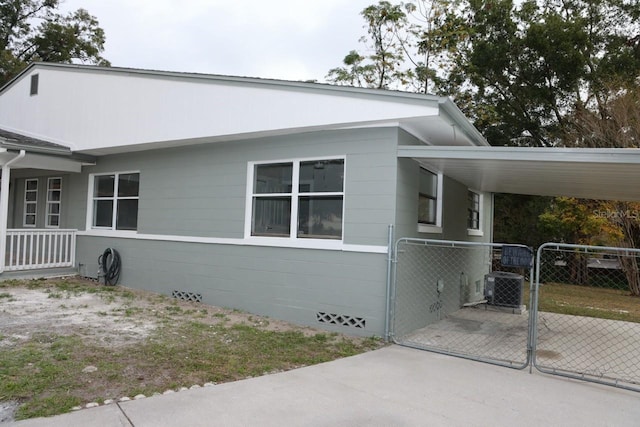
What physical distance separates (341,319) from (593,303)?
852 cm

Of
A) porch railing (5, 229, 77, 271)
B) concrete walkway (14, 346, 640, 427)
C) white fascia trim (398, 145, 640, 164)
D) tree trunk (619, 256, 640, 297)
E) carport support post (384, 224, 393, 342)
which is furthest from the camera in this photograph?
tree trunk (619, 256, 640, 297)

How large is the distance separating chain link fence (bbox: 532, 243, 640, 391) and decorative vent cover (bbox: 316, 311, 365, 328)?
217cm

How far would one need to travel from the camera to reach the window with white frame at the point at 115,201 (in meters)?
9.35

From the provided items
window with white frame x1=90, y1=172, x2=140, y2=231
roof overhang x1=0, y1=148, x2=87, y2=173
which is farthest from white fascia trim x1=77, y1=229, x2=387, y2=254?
roof overhang x1=0, y1=148, x2=87, y2=173

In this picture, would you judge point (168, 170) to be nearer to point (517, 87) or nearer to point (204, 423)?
point (204, 423)

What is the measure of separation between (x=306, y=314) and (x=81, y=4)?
2628cm

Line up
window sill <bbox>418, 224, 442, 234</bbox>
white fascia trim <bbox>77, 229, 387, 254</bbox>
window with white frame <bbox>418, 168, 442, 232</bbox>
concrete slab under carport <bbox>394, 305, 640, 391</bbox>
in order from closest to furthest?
concrete slab under carport <bbox>394, 305, 640, 391</bbox>, white fascia trim <bbox>77, 229, 387, 254</bbox>, window sill <bbox>418, 224, 442, 234</bbox>, window with white frame <bbox>418, 168, 442, 232</bbox>

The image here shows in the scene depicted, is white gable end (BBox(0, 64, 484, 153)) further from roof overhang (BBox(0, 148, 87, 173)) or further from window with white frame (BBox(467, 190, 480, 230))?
window with white frame (BBox(467, 190, 480, 230))

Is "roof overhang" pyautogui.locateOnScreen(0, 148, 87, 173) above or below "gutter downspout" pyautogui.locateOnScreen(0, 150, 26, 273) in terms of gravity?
above

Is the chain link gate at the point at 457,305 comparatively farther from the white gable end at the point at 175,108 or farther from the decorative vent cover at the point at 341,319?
the white gable end at the point at 175,108

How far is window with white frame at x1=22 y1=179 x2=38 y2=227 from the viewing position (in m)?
11.9

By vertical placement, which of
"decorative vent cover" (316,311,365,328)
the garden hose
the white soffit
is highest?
the white soffit

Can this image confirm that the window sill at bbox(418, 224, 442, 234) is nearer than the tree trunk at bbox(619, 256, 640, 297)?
Yes

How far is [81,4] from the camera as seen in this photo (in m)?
25.0
